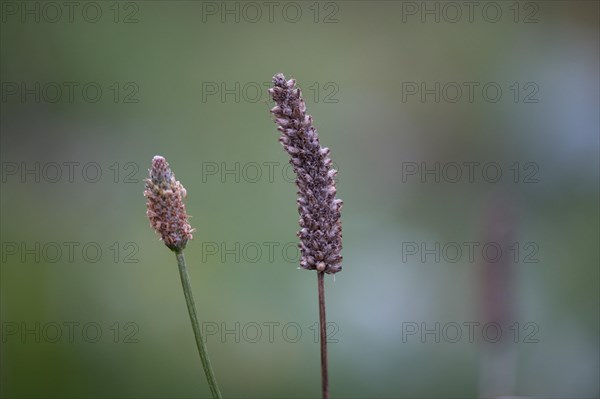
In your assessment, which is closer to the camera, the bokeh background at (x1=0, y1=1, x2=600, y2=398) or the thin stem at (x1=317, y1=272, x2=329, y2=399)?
the thin stem at (x1=317, y1=272, x2=329, y2=399)

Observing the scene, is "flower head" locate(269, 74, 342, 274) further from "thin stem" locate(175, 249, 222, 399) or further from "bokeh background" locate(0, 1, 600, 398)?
Result: "bokeh background" locate(0, 1, 600, 398)

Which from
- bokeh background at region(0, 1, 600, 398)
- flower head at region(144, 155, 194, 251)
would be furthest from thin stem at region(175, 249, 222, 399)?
bokeh background at region(0, 1, 600, 398)

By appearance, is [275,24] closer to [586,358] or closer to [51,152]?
[51,152]

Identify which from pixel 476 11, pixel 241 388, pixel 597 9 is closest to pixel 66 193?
pixel 241 388

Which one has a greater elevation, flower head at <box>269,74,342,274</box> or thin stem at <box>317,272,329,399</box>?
flower head at <box>269,74,342,274</box>

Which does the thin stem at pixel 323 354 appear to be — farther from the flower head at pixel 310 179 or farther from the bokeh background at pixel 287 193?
the bokeh background at pixel 287 193

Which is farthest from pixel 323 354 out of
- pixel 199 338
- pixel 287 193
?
pixel 287 193
